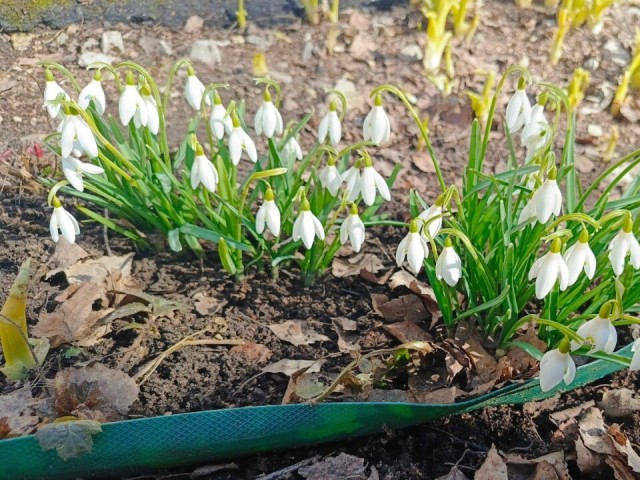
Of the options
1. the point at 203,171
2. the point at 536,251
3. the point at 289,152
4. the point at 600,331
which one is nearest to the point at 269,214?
the point at 203,171

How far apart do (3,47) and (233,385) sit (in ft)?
7.86

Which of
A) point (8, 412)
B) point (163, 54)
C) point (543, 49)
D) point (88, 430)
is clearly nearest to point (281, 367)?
point (88, 430)

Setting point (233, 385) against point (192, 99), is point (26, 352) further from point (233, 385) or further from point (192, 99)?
point (192, 99)

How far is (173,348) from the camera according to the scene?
208 centimetres

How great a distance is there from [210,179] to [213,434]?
69 cm

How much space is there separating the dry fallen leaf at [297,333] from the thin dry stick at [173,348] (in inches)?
4.9

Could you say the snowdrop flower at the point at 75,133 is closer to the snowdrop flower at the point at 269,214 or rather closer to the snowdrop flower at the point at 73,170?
the snowdrop flower at the point at 73,170

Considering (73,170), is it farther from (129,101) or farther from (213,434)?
(213,434)

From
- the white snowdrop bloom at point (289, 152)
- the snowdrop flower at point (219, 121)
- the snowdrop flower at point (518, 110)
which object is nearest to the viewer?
the snowdrop flower at point (518, 110)

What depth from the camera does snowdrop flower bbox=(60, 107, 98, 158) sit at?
1821 mm

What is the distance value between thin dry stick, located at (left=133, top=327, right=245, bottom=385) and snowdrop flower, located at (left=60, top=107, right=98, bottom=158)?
61 cm

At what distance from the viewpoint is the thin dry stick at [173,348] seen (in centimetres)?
201

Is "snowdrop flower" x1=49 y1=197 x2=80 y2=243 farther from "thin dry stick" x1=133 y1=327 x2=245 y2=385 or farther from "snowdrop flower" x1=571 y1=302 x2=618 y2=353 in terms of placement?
"snowdrop flower" x1=571 y1=302 x2=618 y2=353

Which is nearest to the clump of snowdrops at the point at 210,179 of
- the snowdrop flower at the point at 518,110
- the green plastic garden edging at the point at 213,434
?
the snowdrop flower at the point at 518,110
